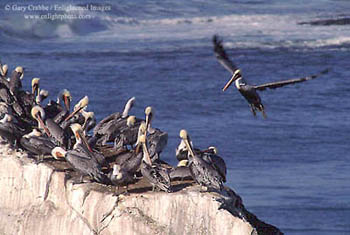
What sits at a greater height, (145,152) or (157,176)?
(145,152)

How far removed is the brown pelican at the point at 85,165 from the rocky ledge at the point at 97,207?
0.12m

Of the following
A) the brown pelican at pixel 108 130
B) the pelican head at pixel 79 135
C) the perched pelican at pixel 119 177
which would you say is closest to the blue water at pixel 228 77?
the brown pelican at pixel 108 130

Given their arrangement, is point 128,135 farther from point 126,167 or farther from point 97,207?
point 97,207

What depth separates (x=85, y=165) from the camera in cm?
1116

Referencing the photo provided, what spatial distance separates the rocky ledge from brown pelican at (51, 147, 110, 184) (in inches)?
4.5

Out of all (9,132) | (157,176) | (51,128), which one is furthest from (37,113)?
(157,176)

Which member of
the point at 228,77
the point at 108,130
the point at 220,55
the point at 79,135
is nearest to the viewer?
the point at 79,135

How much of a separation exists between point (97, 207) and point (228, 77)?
18952mm

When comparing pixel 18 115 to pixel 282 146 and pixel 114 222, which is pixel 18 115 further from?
pixel 282 146

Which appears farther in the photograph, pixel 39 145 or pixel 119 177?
pixel 39 145

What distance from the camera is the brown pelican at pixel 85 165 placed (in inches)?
438

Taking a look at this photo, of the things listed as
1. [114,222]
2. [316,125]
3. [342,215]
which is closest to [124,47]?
[316,125]

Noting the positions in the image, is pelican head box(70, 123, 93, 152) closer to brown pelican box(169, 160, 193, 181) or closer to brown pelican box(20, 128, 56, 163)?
brown pelican box(20, 128, 56, 163)

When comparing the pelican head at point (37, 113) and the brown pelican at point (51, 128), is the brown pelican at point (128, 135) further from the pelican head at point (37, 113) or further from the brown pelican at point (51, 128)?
the pelican head at point (37, 113)
